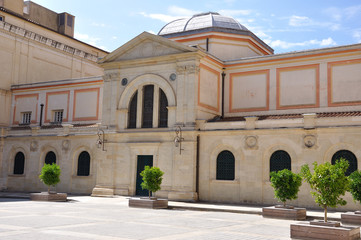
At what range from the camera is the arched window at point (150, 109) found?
30.0m

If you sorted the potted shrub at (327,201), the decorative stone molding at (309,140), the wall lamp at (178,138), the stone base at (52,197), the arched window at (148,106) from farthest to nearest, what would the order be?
the arched window at (148,106) < the wall lamp at (178,138) < the stone base at (52,197) < the decorative stone molding at (309,140) < the potted shrub at (327,201)

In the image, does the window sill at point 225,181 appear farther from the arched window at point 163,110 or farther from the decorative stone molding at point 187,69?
the decorative stone molding at point 187,69

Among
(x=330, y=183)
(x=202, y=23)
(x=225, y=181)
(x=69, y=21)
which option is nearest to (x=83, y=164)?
(x=225, y=181)

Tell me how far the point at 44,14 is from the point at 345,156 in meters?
36.9

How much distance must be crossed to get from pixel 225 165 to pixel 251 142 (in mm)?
2429

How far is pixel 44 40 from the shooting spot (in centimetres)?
4241

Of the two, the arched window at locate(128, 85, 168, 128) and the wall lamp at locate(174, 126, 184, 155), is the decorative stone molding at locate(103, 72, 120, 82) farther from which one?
the wall lamp at locate(174, 126, 184, 155)

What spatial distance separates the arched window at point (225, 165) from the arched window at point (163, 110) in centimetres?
485

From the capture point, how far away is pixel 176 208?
24.5m

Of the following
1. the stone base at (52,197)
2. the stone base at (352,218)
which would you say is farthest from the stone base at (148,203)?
the stone base at (352,218)

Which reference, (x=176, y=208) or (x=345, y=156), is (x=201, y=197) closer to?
(x=176, y=208)

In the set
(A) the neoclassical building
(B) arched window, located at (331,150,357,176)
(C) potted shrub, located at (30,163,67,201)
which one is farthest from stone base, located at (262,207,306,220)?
(C) potted shrub, located at (30,163,67,201)

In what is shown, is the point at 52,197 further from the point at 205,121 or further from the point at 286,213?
the point at 286,213

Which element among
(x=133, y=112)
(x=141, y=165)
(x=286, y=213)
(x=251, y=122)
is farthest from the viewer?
(x=133, y=112)
